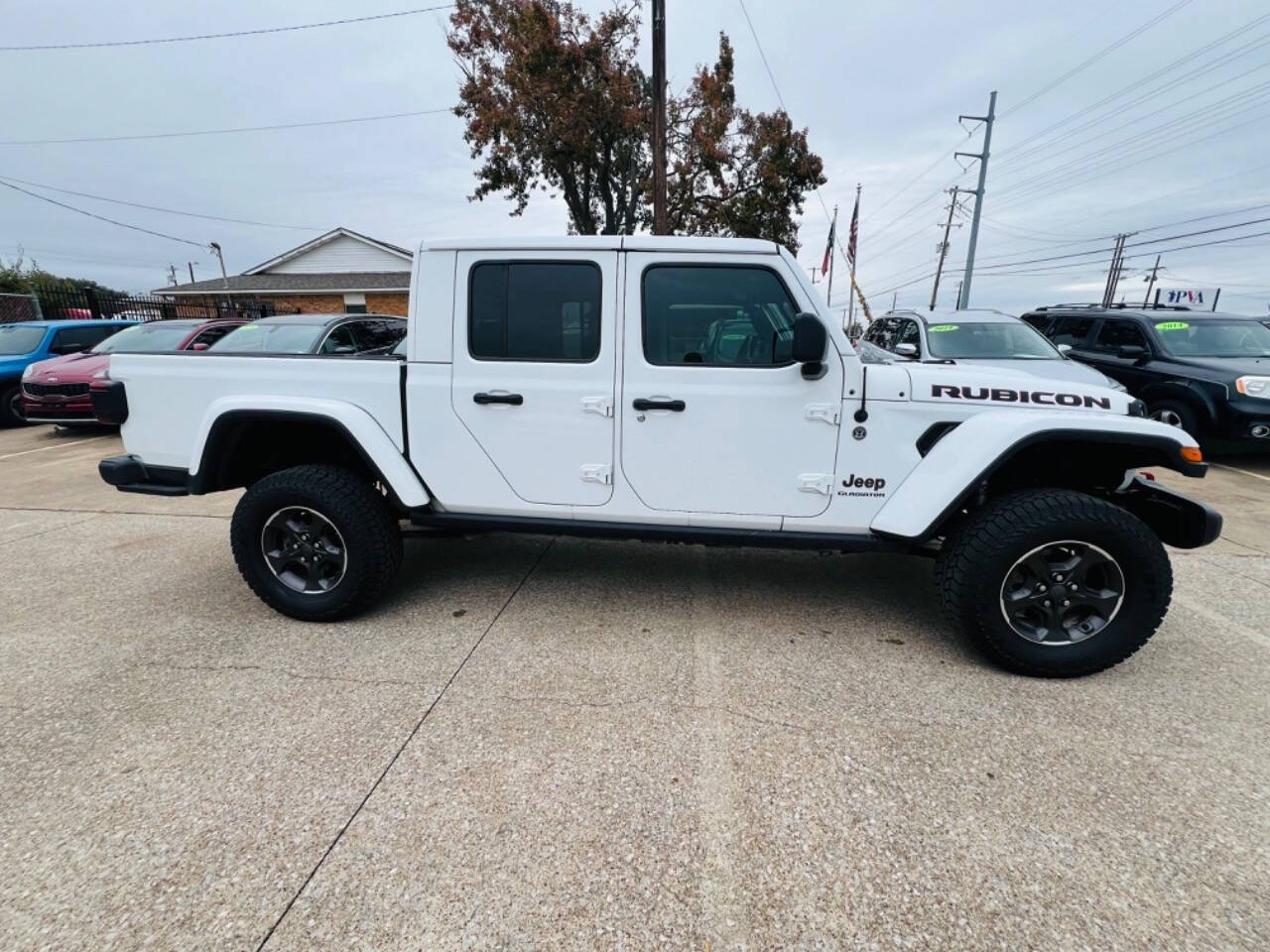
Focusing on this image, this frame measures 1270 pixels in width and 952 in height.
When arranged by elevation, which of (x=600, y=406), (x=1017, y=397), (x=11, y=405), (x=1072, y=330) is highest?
(x=1072, y=330)

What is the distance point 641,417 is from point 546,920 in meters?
1.85

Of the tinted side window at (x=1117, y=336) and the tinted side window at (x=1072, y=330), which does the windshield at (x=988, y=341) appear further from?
the tinted side window at (x=1072, y=330)

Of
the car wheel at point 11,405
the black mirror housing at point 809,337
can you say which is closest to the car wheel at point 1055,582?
the black mirror housing at point 809,337

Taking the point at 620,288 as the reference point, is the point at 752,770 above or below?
below

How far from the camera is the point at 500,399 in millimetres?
2748

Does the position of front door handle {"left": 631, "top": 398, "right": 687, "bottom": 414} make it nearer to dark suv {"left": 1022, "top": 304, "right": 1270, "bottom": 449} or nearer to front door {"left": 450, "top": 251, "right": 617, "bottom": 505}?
front door {"left": 450, "top": 251, "right": 617, "bottom": 505}

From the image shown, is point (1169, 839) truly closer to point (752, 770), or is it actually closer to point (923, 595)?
point (752, 770)

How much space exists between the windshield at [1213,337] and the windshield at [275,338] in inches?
393

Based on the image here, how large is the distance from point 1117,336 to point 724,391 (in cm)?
795

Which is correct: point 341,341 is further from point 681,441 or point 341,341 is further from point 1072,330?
point 1072,330

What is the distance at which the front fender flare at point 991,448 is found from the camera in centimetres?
242

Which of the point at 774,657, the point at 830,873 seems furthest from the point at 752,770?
the point at 774,657

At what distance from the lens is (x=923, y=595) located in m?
Result: 3.42

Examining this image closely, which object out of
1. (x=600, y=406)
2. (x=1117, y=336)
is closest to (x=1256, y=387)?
(x=1117, y=336)
